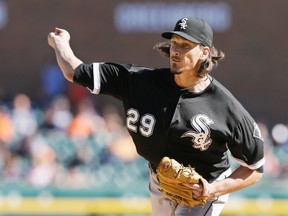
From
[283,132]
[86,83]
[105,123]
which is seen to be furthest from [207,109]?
[283,132]

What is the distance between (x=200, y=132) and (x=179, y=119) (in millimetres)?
153

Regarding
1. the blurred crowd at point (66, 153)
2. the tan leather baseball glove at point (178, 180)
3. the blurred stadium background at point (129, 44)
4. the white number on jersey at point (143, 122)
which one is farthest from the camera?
the blurred stadium background at point (129, 44)

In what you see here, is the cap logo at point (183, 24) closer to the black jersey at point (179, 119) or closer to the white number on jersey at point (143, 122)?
the black jersey at point (179, 119)

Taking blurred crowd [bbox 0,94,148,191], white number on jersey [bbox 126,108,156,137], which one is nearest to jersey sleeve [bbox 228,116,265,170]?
white number on jersey [bbox 126,108,156,137]

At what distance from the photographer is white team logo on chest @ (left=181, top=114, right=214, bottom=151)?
16.0 ft

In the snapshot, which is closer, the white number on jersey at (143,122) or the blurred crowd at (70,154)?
the white number on jersey at (143,122)

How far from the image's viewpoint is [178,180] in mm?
4832

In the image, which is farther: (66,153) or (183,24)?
(66,153)

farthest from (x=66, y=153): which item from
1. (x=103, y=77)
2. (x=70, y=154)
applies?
(x=103, y=77)

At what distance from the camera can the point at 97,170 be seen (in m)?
10.8

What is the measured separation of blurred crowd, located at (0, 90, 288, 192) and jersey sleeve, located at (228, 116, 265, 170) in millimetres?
5234

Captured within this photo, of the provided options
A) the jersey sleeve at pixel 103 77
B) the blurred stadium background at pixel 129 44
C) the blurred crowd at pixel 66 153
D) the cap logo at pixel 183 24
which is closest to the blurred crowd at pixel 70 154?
the blurred crowd at pixel 66 153

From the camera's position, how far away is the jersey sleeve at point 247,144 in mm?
4852

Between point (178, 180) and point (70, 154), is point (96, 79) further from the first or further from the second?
point (70, 154)
